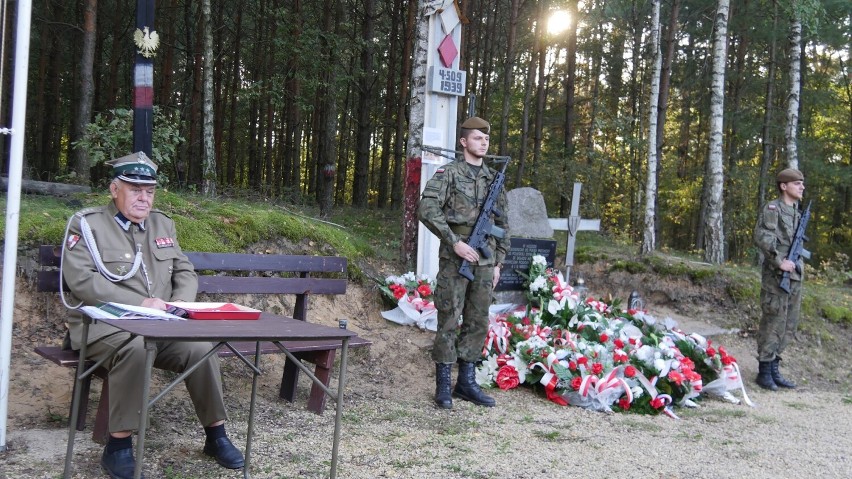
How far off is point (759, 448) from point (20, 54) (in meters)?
5.31

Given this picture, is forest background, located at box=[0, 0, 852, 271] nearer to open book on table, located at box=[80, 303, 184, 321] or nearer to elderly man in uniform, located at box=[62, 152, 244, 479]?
elderly man in uniform, located at box=[62, 152, 244, 479]

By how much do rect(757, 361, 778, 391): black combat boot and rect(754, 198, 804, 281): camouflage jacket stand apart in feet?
3.13

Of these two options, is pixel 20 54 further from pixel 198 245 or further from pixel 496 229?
pixel 496 229

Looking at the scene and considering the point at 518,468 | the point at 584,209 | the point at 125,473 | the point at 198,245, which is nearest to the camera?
the point at 125,473

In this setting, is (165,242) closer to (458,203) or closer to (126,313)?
(126,313)

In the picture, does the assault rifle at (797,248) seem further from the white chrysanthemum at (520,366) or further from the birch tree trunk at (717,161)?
the birch tree trunk at (717,161)

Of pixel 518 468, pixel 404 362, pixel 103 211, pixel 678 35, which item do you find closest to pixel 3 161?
pixel 404 362

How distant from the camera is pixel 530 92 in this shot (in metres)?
19.8

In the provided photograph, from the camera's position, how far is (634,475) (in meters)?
4.29

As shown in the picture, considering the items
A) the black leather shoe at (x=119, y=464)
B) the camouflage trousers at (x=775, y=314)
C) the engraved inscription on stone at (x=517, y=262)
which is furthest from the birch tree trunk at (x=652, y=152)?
the black leather shoe at (x=119, y=464)

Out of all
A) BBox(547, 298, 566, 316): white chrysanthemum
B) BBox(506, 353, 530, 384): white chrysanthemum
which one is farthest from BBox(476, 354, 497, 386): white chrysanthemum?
BBox(547, 298, 566, 316): white chrysanthemum

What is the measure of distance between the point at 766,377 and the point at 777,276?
1.07m

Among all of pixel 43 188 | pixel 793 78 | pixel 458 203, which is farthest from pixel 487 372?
pixel 793 78

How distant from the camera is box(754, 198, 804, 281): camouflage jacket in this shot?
746cm
